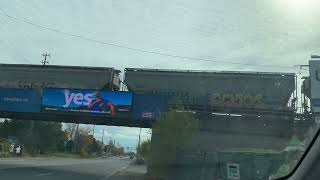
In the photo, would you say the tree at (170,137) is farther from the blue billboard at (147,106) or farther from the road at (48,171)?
the blue billboard at (147,106)

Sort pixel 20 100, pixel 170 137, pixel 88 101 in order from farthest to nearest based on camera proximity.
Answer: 1. pixel 20 100
2. pixel 88 101
3. pixel 170 137

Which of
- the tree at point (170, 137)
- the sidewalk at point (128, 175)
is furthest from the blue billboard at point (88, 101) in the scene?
the tree at point (170, 137)

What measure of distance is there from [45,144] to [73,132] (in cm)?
3940

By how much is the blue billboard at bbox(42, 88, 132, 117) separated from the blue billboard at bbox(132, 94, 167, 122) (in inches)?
23.1

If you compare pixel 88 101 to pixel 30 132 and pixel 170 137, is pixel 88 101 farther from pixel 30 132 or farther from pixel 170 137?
pixel 30 132

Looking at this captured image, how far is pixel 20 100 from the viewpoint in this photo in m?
48.7

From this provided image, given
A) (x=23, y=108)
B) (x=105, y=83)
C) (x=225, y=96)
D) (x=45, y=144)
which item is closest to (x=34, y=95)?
(x=23, y=108)

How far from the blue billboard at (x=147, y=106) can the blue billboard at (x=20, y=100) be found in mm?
9158

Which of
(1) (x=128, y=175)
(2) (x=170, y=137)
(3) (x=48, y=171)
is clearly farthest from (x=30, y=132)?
(2) (x=170, y=137)

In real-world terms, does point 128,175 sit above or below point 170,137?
below

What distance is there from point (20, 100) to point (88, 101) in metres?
6.98

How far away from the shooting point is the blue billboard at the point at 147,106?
143ft

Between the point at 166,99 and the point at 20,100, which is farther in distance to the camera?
the point at 20,100

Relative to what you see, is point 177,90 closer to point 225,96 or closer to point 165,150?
point 225,96
